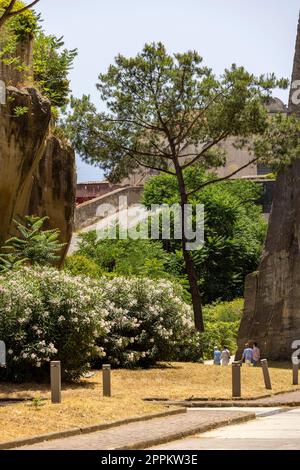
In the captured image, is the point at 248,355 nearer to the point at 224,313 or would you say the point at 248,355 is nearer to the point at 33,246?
the point at 33,246

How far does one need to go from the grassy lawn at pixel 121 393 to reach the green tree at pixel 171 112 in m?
8.32

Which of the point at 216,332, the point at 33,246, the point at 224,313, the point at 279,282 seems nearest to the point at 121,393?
the point at 33,246

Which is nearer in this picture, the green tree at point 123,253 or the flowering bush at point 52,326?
the flowering bush at point 52,326

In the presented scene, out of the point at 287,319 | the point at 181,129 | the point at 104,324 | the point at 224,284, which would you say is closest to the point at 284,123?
the point at 181,129

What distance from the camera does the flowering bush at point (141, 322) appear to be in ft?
103

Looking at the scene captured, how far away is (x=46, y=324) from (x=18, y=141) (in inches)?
306

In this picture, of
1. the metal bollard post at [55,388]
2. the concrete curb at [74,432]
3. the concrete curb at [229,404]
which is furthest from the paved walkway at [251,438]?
the concrete curb at [229,404]

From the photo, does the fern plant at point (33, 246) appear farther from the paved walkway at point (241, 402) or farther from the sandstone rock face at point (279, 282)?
the sandstone rock face at point (279, 282)

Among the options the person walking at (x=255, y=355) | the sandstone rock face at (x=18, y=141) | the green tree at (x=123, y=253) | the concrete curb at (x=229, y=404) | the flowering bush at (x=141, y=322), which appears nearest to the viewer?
the concrete curb at (x=229, y=404)

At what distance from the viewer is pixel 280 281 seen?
45.3m

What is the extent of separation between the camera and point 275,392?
28.9 metres

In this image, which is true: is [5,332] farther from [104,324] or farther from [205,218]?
[205,218]

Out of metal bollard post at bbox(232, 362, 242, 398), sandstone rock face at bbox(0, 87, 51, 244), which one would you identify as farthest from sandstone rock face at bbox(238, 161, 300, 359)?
metal bollard post at bbox(232, 362, 242, 398)

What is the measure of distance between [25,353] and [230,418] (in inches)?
255
